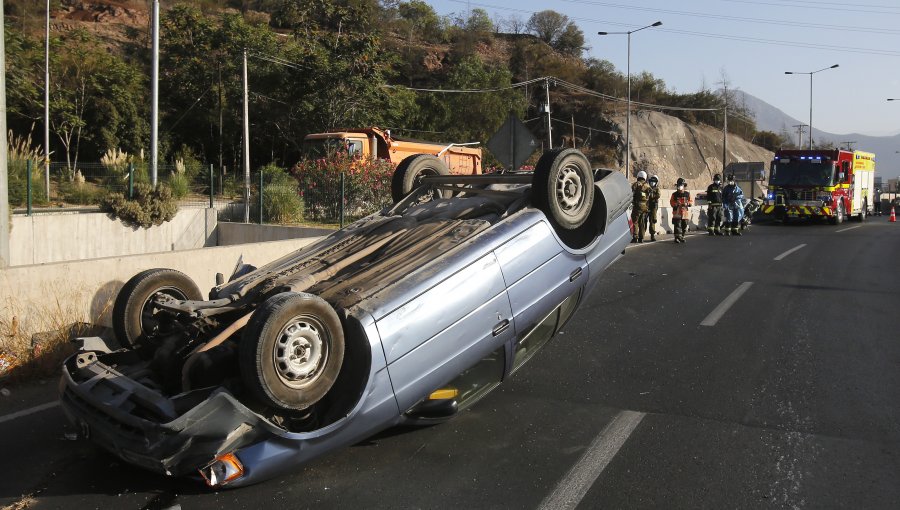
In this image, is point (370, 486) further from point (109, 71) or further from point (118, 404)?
point (109, 71)

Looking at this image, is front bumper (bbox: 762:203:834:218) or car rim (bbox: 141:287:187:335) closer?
car rim (bbox: 141:287:187:335)

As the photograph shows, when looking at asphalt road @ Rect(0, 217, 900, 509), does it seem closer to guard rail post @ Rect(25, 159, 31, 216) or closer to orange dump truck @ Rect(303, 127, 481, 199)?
guard rail post @ Rect(25, 159, 31, 216)

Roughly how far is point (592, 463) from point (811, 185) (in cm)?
2435

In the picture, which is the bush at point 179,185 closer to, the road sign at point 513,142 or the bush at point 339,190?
the bush at point 339,190

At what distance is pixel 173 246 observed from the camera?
15.5 metres

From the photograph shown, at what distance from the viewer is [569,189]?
5.24 m

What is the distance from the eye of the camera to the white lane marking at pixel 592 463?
150 inches

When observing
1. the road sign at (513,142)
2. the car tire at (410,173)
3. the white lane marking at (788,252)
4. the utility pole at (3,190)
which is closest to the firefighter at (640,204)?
the white lane marking at (788,252)

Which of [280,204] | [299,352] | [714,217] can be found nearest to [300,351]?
[299,352]

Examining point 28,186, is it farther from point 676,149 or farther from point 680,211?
point 676,149

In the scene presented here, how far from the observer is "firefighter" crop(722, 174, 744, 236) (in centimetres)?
2045

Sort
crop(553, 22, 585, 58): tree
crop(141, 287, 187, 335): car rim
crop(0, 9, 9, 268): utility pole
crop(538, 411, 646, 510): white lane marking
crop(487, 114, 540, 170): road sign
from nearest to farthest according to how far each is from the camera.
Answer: crop(538, 411, 646, 510): white lane marking
crop(141, 287, 187, 335): car rim
crop(0, 9, 9, 268): utility pole
crop(487, 114, 540, 170): road sign
crop(553, 22, 585, 58): tree

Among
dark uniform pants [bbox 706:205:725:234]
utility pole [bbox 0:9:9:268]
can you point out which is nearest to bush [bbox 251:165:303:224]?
utility pole [bbox 0:9:9:268]

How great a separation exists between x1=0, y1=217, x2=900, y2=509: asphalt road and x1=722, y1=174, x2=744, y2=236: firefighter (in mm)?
12908
